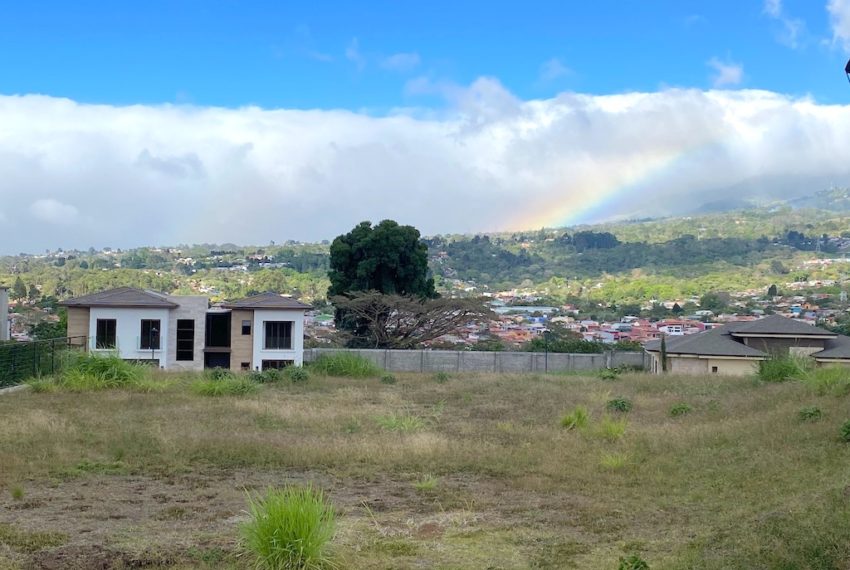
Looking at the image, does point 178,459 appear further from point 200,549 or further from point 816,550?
point 816,550

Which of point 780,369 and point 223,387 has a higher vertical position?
point 780,369

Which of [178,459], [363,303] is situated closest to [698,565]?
[178,459]

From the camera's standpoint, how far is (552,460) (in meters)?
10.9

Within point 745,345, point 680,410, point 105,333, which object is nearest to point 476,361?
point 745,345

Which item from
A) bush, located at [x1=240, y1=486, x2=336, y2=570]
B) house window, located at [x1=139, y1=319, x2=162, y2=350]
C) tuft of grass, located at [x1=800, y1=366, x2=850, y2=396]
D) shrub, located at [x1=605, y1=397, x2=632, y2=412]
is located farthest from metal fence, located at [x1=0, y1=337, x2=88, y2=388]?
tuft of grass, located at [x1=800, y1=366, x2=850, y2=396]

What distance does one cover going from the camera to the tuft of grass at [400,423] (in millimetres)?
13709

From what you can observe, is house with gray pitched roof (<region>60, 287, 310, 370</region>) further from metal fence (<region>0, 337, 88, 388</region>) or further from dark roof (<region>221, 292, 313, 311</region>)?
metal fence (<region>0, 337, 88, 388</region>)

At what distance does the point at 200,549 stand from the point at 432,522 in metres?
2.21

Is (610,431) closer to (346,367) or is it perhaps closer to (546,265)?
(346,367)

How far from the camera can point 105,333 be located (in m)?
31.3

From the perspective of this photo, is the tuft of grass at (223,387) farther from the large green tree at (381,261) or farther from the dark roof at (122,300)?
the large green tree at (381,261)

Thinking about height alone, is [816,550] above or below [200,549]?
above

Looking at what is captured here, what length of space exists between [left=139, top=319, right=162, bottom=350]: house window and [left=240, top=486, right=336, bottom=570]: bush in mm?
27346

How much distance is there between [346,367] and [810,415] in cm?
1617
